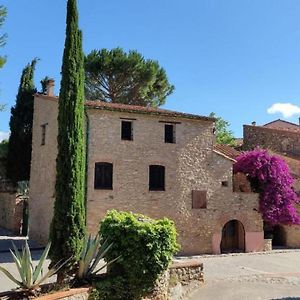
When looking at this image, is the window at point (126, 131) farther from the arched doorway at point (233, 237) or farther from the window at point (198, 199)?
the arched doorway at point (233, 237)

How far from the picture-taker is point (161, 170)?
21.1 m

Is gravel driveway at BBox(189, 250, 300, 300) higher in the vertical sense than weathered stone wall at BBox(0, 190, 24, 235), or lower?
Answer: lower

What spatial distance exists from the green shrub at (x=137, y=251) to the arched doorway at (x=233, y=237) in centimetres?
1292

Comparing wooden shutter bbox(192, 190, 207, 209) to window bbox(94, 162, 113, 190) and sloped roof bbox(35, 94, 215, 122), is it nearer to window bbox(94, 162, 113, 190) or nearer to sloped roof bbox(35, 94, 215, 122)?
sloped roof bbox(35, 94, 215, 122)

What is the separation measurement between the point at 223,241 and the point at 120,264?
45.1 ft

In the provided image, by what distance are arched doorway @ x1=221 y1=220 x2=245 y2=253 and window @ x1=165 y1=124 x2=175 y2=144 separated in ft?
20.2

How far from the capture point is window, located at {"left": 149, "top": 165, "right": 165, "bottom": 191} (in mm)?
20891

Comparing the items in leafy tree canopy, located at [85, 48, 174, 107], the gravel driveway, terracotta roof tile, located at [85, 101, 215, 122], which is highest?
leafy tree canopy, located at [85, 48, 174, 107]

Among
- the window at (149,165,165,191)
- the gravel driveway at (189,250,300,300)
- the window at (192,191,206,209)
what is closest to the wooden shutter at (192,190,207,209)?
the window at (192,191,206,209)

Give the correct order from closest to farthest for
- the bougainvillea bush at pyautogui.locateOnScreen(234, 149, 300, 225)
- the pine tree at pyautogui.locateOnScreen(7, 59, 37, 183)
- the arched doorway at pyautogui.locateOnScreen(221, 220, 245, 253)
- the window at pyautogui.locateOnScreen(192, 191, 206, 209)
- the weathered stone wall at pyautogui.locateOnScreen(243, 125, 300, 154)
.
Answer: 1. the window at pyautogui.locateOnScreen(192, 191, 206, 209)
2. the arched doorway at pyautogui.locateOnScreen(221, 220, 245, 253)
3. the bougainvillea bush at pyautogui.locateOnScreen(234, 149, 300, 225)
4. the pine tree at pyautogui.locateOnScreen(7, 59, 37, 183)
5. the weathered stone wall at pyautogui.locateOnScreen(243, 125, 300, 154)

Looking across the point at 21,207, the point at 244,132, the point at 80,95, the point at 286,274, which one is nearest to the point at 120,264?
the point at 80,95

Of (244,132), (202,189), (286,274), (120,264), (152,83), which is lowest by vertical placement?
(286,274)

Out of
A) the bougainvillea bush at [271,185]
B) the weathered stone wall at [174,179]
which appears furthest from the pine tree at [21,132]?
the bougainvillea bush at [271,185]

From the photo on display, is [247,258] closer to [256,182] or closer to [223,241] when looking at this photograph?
[223,241]
